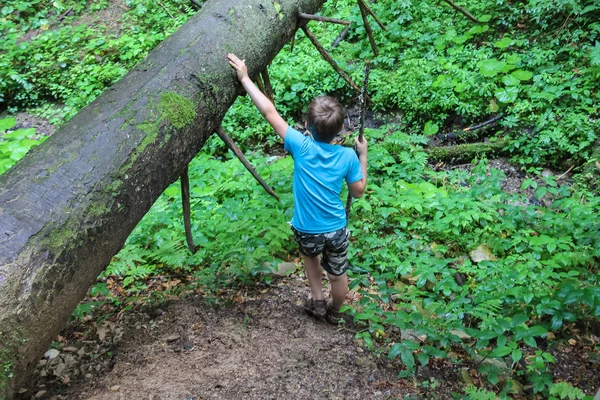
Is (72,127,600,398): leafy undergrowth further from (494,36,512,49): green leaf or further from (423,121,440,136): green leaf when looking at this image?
(494,36,512,49): green leaf

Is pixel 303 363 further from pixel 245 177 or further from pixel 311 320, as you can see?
pixel 245 177

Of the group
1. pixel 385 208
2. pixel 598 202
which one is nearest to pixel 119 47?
pixel 385 208

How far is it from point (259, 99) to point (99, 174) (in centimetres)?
104

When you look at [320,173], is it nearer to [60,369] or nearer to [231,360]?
[231,360]

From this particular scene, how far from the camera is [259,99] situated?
9.09 feet

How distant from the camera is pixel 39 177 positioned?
6.80ft

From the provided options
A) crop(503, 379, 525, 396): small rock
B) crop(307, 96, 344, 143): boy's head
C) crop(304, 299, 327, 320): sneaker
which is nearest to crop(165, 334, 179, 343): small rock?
crop(304, 299, 327, 320): sneaker

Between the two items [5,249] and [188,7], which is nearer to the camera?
[5,249]

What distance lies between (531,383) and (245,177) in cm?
357

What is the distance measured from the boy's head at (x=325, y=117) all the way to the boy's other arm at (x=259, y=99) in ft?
0.62

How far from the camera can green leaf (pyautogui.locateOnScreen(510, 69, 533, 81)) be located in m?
6.26

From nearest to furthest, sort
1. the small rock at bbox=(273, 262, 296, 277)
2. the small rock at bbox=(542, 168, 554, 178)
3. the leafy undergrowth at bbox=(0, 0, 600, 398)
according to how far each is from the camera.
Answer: the leafy undergrowth at bbox=(0, 0, 600, 398) → the small rock at bbox=(273, 262, 296, 277) → the small rock at bbox=(542, 168, 554, 178)

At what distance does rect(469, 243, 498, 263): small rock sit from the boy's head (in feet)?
7.00

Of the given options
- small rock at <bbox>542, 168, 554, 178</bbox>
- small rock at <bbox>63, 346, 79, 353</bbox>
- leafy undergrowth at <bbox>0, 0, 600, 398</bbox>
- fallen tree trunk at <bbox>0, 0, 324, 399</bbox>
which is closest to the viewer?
fallen tree trunk at <bbox>0, 0, 324, 399</bbox>
